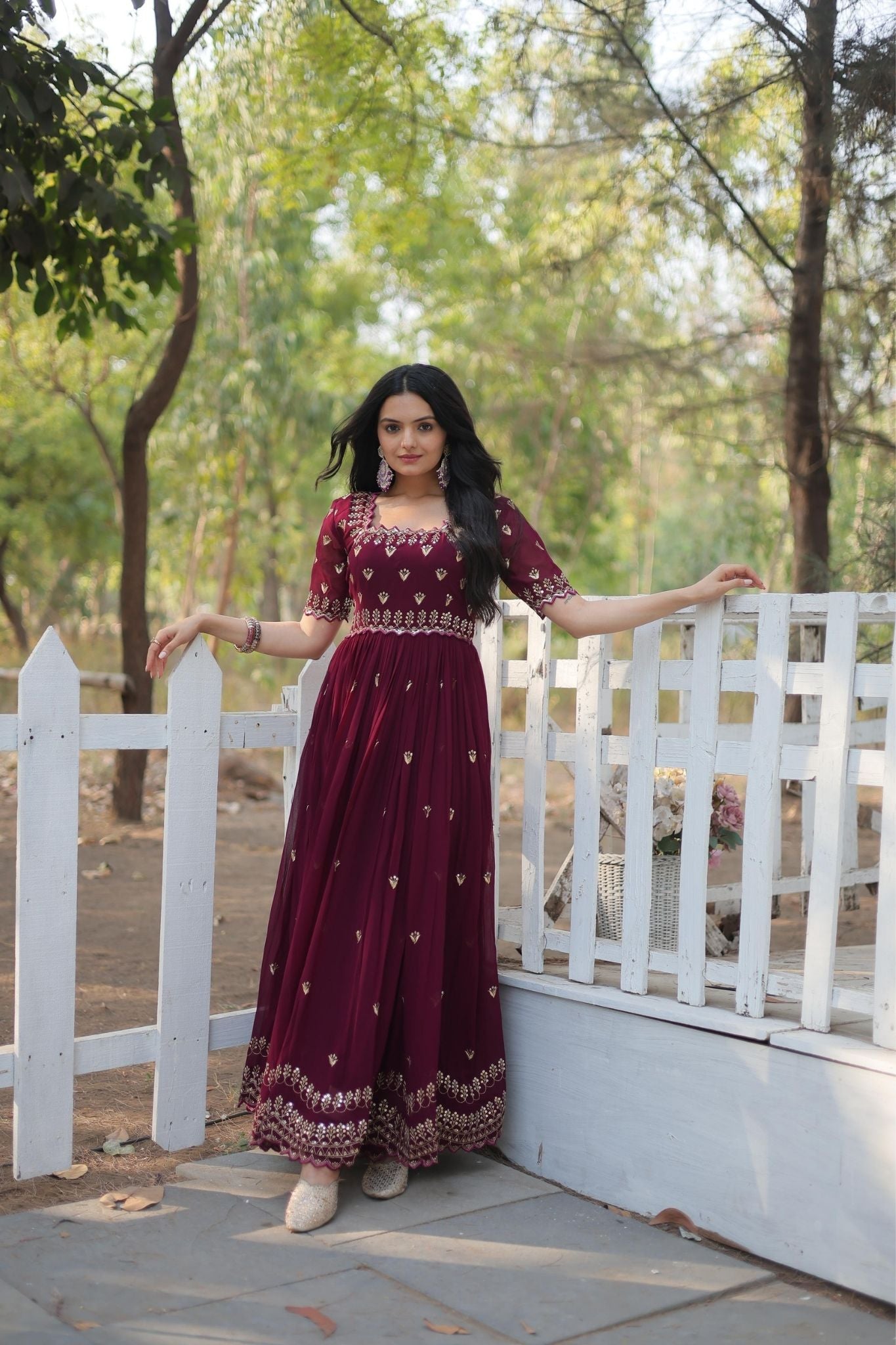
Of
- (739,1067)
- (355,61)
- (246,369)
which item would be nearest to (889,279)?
(355,61)

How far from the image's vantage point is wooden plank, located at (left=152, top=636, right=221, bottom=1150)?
3.23 meters

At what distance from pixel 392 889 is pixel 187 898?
0.58 metres

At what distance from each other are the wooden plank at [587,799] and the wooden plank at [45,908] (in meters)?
1.24

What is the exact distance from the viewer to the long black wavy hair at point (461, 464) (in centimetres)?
317

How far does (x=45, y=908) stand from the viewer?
9.89 ft

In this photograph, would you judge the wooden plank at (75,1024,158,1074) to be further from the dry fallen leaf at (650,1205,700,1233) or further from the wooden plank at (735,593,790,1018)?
the wooden plank at (735,593,790,1018)

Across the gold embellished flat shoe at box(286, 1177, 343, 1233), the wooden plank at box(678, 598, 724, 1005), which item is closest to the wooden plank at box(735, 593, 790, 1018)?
the wooden plank at box(678, 598, 724, 1005)

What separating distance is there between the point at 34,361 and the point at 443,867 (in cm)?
1297

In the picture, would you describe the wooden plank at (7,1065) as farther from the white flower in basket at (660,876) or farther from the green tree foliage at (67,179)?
the green tree foliage at (67,179)

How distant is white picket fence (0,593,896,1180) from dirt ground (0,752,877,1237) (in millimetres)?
140

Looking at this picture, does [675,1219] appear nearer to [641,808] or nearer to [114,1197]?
[641,808]

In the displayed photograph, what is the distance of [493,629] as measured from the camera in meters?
3.54

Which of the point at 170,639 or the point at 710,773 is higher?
the point at 170,639

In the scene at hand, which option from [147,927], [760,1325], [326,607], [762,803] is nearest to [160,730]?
Answer: [326,607]
